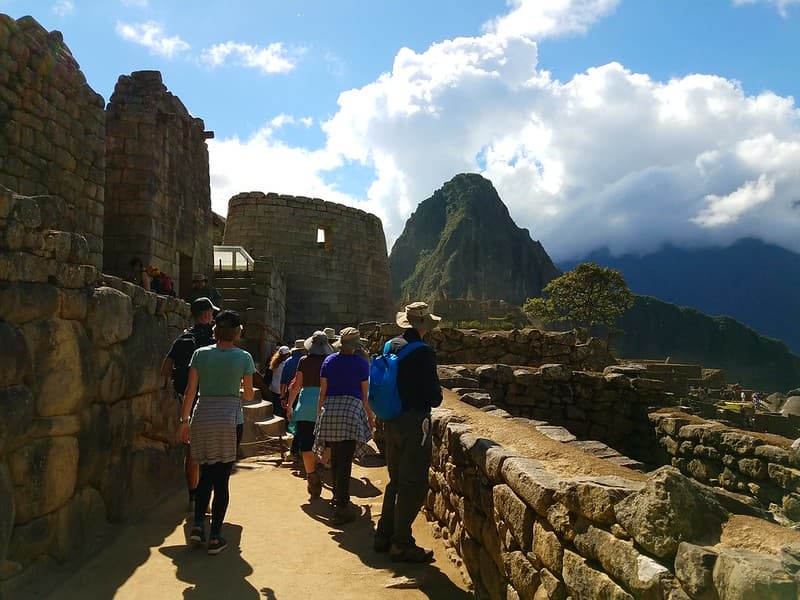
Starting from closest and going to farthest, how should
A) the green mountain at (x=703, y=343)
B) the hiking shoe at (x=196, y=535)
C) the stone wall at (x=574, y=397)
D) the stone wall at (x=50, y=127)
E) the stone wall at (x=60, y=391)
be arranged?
1. the stone wall at (x=60, y=391)
2. the hiking shoe at (x=196, y=535)
3. the stone wall at (x=50, y=127)
4. the stone wall at (x=574, y=397)
5. the green mountain at (x=703, y=343)

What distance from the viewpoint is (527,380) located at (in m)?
9.61

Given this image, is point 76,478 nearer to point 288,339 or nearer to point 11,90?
point 11,90

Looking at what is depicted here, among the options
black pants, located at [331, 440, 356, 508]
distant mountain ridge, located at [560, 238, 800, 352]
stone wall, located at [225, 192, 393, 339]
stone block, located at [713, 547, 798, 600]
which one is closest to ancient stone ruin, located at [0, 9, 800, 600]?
stone block, located at [713, 547, 798, 600]

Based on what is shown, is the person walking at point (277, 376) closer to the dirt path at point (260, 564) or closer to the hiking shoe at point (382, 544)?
the dirt path at point (260, 564)

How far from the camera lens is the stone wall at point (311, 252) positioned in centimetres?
1962

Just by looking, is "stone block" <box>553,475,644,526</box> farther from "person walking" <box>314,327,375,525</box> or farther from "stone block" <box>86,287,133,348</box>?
"stone block" <box>86,287,133,348</box>

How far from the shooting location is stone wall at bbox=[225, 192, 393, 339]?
64.4 feet

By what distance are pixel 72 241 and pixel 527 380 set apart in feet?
23.9

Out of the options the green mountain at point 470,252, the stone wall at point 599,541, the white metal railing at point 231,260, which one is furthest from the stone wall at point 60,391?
the green mountain at point 470,252

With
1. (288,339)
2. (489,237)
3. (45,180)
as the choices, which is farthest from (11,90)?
(489,237)

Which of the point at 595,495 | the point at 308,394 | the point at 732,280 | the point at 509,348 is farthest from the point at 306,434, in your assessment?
the point at 732,280

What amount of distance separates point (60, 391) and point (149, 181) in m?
7.41

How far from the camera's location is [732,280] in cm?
10888

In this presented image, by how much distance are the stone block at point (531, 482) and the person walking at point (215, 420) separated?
219cm
